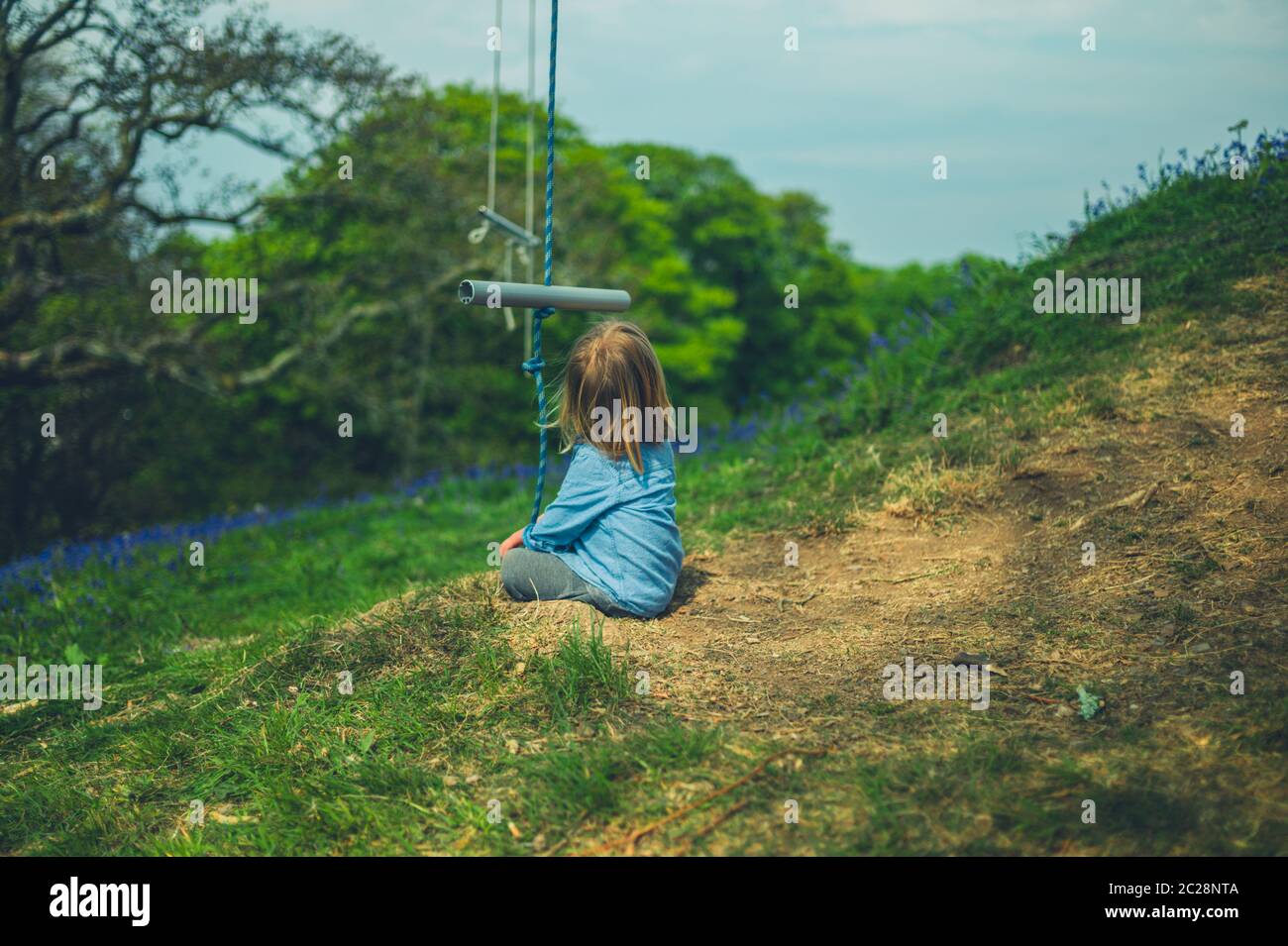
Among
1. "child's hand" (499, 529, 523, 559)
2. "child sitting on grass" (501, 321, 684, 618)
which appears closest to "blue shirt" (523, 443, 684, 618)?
"child sitting on grass" (501, 321, 684, 618)

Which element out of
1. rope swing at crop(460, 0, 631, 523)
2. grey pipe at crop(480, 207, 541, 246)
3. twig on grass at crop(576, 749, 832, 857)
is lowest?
twig on grass at crop(576, 749, 832, 857)

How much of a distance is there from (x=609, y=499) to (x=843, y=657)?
4.22 ft

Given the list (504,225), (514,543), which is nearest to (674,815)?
(514,543)

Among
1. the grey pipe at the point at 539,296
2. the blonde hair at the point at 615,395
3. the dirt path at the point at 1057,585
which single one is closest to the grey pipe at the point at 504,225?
the grey pipe at the point at 539,296

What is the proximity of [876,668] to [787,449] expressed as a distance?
394 cm

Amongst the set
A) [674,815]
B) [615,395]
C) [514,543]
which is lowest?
[674,815]

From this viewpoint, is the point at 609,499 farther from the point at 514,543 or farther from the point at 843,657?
the point at 843,657

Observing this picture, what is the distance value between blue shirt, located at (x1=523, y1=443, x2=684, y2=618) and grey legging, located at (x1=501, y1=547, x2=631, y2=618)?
37 millimetres

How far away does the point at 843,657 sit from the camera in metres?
4.34

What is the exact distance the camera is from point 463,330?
1850 cm

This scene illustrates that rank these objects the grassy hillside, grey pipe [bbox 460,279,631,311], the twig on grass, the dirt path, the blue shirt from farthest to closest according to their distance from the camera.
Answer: the blue shirt, grey pipe [bbox 460,279,631,311], the dirt path, the grassy hillside, the twig on grass

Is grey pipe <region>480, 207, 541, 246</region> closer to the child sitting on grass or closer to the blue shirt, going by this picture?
the child sitting on grass

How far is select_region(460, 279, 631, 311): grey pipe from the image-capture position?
4301 millimetres
